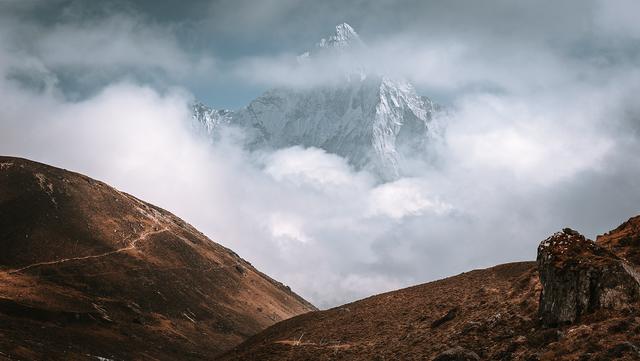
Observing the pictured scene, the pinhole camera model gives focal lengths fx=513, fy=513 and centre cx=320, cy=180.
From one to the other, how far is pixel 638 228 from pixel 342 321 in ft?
80.6

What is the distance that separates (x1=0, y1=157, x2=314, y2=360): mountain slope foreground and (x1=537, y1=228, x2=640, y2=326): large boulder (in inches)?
2425

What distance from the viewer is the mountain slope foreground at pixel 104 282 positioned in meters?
94.1

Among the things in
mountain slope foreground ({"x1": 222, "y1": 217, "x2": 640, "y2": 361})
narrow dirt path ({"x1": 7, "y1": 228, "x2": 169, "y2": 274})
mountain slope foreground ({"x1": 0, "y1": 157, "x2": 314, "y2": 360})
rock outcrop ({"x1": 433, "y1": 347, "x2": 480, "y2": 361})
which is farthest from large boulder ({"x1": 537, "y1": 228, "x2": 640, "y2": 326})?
narrow dirt path ({"x1": 7, "y1": 228, "x2": 169, "y2": 274})

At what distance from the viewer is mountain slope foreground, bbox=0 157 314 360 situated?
94.1m

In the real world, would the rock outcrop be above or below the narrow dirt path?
below

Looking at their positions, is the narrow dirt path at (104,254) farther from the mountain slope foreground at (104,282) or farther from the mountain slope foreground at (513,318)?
the mountain slope foreground at (513,318)

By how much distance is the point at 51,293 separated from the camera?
10706 centimetres

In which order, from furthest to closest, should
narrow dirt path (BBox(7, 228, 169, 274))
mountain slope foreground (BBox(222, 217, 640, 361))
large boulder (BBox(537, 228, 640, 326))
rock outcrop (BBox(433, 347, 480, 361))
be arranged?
narrow dirt path (BBox(7, 228, 169, 274)), rock outcrop (BBox(433, 347, 480, 361)), large boulder (BBox(537, 228, 640, 326)), mountain slope foreground (BBox(222, 217, 640, 361))

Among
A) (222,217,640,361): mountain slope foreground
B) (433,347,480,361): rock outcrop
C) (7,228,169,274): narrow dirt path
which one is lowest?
(433,347,480,361): rock outcrop

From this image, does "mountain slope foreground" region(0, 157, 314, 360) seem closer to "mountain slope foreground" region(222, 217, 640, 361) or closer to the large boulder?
"mountain slope foreground" region(222, 217, 640, 361)

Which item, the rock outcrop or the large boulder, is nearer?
the large boulder

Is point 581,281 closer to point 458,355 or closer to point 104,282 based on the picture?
point 458,355

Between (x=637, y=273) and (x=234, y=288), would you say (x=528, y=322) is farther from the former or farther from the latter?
(x=234, y=288)

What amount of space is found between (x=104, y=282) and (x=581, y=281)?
11849 cm
